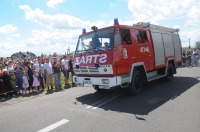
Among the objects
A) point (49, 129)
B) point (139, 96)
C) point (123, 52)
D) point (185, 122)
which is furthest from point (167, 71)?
point (49, 129)

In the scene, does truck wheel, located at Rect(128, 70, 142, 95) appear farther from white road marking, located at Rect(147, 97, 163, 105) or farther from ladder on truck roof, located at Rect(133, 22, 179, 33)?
ladder on truck roof, located at Rect(133, 22, 179, 33)

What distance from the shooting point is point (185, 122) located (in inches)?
223

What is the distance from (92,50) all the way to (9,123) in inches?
158

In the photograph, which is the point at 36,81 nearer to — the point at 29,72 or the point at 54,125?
the point at 29,72

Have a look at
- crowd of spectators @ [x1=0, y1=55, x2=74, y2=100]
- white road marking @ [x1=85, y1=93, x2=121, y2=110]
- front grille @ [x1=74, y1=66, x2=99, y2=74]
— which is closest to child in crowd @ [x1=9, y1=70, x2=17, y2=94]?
crowd of spectators @ [x1=0, y1=55, x2=74, y2=100]

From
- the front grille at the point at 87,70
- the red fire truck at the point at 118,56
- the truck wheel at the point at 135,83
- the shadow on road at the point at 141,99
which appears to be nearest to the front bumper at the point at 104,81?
the red fire truck at the point at 118,56

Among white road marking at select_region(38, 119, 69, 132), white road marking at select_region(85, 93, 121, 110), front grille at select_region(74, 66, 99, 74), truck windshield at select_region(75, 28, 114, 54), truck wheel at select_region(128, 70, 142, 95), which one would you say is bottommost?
white road marking at select_region(38, 119, 69, 132)

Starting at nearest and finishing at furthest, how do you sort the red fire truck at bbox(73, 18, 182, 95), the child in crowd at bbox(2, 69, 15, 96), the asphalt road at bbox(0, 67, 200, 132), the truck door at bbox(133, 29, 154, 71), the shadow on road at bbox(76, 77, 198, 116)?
the asphalt road at bbox(0, 67, 200, 132) → the shadow on road at bbox(76, 77, 198, 116) → the red fire truck at bbox(73, 18, 182, 95) → the truck door at bbox(133, 29, 154, 71) → the child in crowd at bbox(2, 69, 15, 96)

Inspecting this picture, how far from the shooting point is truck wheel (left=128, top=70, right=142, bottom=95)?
8797 millimetres

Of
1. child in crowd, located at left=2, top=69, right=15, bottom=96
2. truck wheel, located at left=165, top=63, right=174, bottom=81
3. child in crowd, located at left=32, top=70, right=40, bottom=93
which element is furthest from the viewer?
truck wheel, located at left=165, top=63, right=174, bottom=81

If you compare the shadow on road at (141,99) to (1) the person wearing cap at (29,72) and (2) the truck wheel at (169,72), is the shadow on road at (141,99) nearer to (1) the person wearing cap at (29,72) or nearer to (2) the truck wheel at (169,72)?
(2) the truck wheel at (169,72)

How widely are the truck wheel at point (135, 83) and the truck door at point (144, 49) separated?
60 centimetres

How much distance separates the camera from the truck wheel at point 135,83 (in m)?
8.80

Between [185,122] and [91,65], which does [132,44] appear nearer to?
[91,65]
